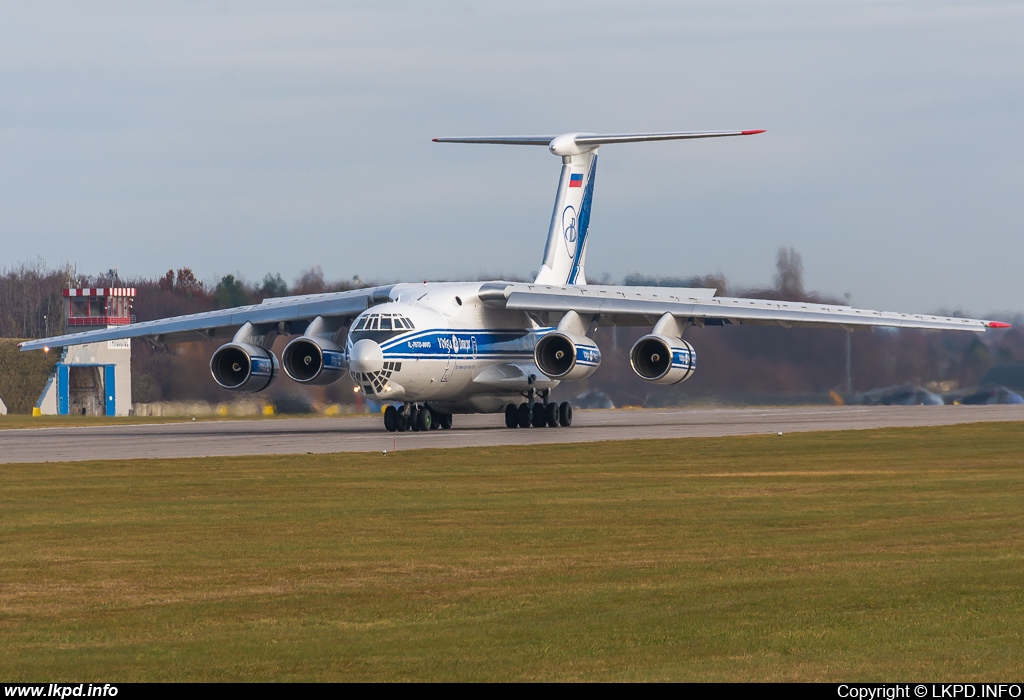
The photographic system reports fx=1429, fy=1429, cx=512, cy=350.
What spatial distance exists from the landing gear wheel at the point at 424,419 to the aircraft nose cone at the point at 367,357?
360 cm

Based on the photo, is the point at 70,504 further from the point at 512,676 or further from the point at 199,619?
the point at 512,676

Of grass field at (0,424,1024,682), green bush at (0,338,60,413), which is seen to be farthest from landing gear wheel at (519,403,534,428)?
green bush at (0,338,60,413)

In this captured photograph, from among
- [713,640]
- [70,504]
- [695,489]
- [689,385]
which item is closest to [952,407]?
[689,385]

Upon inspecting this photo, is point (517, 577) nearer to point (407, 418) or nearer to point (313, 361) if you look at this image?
point (407, 418)

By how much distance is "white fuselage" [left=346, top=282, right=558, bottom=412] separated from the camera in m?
30.8

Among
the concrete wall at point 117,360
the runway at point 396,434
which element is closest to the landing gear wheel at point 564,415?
the runway at point 396,434

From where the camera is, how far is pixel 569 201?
125 feet

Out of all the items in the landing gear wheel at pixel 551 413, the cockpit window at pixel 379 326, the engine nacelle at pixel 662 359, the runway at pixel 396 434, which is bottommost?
the runway at pixel 396 434

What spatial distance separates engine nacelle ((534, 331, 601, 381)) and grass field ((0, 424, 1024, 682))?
41.6 feet

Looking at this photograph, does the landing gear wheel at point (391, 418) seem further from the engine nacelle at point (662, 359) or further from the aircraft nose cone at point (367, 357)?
the engine nacelle at point (662, 359)

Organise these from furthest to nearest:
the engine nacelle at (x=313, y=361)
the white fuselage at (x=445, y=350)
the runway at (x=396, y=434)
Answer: the engine nacelle at (x=313, y=361) < the white fuselage at (x=445, y=350) < the runway at (x=396, y=434)

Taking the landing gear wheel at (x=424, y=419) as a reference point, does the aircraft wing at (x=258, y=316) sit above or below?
above

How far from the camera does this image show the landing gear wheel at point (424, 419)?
33.8 meters

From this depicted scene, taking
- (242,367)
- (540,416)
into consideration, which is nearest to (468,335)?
(540,416)
